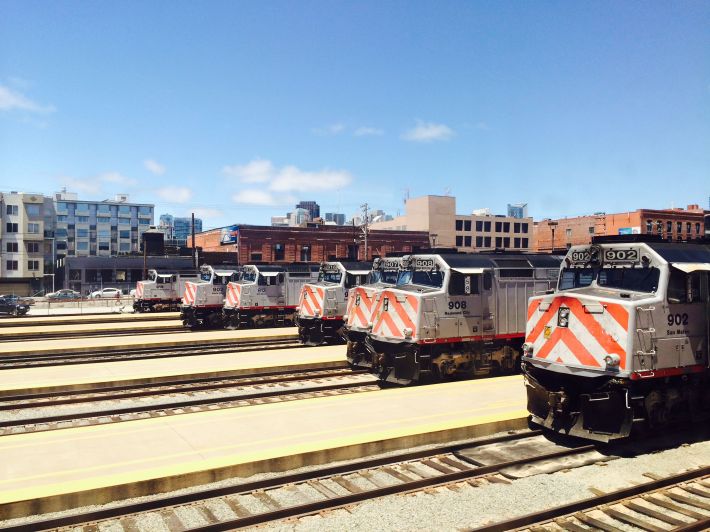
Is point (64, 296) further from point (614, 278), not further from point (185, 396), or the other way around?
point (614, 278)

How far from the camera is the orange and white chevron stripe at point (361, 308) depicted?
16.5m

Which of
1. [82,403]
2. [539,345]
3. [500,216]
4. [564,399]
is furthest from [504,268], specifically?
[500,216]

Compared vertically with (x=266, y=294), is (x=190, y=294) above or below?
below

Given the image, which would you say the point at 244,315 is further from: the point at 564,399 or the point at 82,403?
the point at 564,399

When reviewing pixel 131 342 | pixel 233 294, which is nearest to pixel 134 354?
pixel 131 342

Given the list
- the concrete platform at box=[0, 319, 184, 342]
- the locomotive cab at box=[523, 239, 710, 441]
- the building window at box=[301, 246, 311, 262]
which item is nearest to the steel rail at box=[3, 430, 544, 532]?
the locomotive cab at box=[523, 239, 710, 441]

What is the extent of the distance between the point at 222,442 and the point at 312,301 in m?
13.1

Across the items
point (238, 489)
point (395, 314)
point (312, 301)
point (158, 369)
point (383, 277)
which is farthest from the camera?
point (312, 301)

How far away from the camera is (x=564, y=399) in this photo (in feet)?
31.9

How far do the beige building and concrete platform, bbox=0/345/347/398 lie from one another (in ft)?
246

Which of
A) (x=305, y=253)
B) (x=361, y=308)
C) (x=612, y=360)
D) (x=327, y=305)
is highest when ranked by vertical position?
(x=305, y=253)

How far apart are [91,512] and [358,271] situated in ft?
56.3

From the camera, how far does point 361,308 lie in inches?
663

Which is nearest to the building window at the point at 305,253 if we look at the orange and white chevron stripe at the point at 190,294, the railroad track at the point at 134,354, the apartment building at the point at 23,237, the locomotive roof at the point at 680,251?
the orange and white chevron stripe at the point at 190,294
